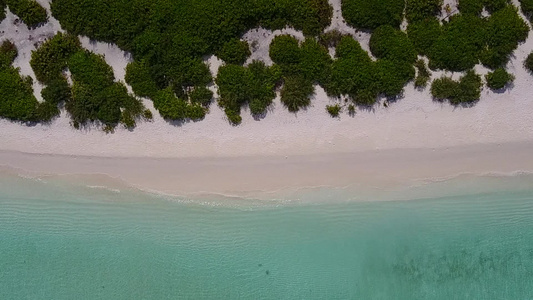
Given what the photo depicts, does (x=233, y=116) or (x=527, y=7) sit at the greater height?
(x=527, y=7)

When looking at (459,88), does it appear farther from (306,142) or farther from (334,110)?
(306,142)

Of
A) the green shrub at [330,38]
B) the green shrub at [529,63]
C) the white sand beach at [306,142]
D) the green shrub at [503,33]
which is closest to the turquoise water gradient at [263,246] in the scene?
the white sand beach at [306,142]

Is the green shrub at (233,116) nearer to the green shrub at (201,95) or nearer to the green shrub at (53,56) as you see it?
the green shrub at (201,95)

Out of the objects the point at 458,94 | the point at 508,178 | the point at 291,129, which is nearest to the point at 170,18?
the point at 291,129

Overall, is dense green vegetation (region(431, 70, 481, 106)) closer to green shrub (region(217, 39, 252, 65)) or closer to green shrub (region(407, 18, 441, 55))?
green shrub (region(407, 18, 441, 55))

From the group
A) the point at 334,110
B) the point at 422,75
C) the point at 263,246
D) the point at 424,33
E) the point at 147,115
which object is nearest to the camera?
the point at 424,33

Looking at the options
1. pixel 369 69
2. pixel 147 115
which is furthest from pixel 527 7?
pixel 147 115
